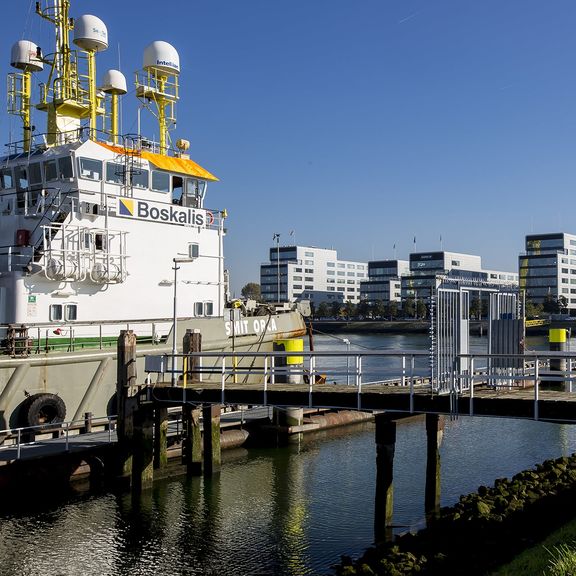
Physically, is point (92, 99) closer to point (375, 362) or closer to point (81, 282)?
point (81, 282)

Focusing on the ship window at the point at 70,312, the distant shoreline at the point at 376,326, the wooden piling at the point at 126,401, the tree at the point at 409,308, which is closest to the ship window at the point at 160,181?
the ship window at the point at 70,312

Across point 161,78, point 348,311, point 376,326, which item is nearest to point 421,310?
point 376,326

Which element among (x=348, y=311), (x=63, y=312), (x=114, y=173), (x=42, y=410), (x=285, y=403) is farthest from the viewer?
(x=348, y=311)

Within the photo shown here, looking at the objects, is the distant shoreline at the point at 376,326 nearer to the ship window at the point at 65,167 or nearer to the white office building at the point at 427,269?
the white office building at the point at 427,269

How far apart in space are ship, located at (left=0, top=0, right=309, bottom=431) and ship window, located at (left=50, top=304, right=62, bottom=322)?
50mm

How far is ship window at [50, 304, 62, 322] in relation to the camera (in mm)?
26906

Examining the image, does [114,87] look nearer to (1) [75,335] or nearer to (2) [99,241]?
(2) [99,241]

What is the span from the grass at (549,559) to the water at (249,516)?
16.7ft

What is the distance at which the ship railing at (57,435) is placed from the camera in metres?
22.1

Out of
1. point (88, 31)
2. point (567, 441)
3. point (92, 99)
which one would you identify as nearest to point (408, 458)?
point (567, 441)

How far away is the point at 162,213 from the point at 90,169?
3.45 m

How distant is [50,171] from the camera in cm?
2931

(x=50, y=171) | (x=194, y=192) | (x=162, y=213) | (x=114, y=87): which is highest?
(x=114, y=87)

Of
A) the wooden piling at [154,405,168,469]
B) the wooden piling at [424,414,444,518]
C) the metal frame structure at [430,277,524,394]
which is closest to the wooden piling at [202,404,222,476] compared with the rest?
the wooden piling at [154,405,168,469]
